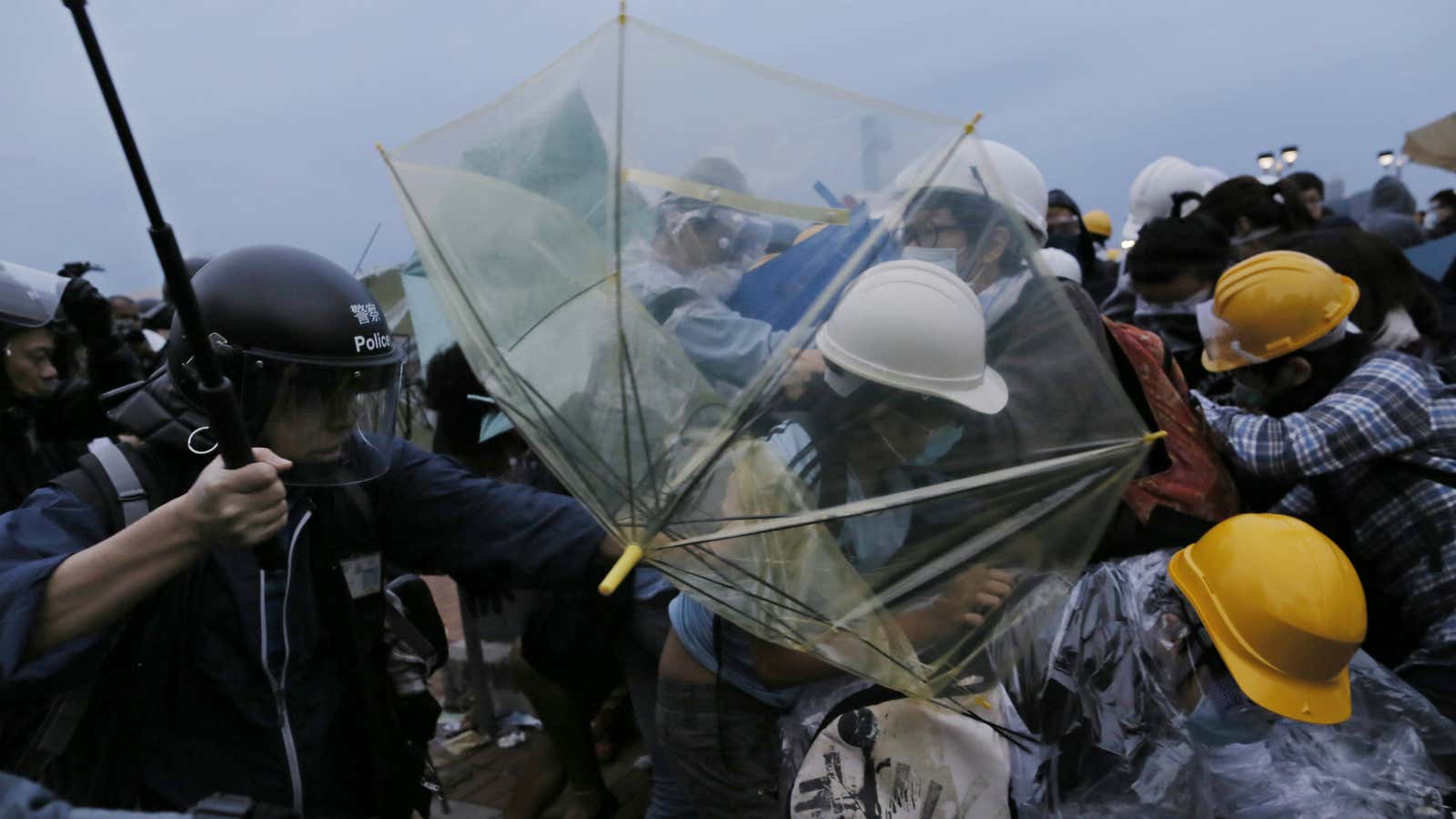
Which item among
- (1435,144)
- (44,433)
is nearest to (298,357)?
(44,433)

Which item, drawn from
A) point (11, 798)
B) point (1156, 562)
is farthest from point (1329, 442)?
point (11, 798)

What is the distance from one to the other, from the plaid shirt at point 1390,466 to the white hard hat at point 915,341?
1.57 meters

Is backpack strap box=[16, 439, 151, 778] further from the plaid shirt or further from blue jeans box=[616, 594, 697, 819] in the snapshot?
the plaid shirt

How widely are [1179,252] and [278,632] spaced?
3452 millimetres

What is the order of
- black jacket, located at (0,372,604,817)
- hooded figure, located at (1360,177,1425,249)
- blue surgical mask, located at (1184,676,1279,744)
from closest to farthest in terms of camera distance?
1. black jacket, located at (0,372,604,817)
2. blue surgical mask, located at (1184,676,1279,744)
3. hooded figure, located at (1360,177,1425,249)

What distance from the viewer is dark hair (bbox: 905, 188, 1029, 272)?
1.59 m

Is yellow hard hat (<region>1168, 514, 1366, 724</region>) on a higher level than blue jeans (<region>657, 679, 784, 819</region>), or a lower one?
higher

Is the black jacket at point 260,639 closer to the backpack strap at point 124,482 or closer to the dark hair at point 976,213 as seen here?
the backpack strap at point 124,482

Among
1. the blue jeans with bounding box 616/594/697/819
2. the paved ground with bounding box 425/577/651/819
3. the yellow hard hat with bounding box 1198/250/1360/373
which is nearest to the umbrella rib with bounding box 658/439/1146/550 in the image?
the blue jeans with bounding box 616/594/697/819

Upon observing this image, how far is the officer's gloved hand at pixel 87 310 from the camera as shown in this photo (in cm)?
379

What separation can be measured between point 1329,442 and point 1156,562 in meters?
0.65

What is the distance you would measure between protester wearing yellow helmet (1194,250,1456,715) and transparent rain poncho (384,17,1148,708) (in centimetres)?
139

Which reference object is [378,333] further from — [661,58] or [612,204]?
[661,58]

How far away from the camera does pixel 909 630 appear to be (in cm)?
163
